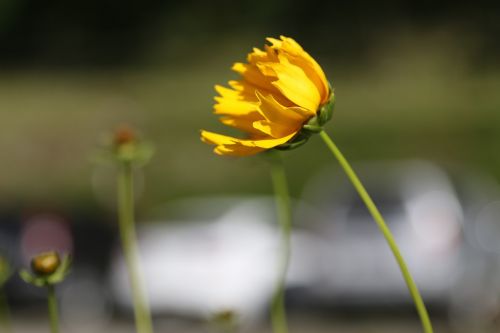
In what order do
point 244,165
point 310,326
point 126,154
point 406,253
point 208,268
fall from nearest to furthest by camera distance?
point 126,154, point 244,165, point 208,268, point 406,253, point 310,326

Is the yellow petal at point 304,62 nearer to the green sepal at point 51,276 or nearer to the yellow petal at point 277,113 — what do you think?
the yellow petal at point 277,113

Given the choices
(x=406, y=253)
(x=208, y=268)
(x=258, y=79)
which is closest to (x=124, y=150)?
(x=258, y=79)

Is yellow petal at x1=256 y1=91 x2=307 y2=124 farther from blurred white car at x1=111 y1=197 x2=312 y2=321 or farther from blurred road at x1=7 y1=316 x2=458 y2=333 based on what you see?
blurred road at x1=7 y1=316 x2=458 y2=333

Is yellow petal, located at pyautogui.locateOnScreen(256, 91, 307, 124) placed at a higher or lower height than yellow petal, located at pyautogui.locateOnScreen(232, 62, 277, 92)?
lower

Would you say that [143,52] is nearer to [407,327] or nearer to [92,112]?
[92,112]

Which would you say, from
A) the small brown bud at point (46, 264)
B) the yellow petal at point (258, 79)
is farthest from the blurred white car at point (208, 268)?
the yellow petal at point (258, 79)

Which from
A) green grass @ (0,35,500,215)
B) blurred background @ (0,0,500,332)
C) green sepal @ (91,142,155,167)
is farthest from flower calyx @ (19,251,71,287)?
green grass @ (0,35,500,215)

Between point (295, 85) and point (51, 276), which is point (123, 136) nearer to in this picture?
point (51, 276)
